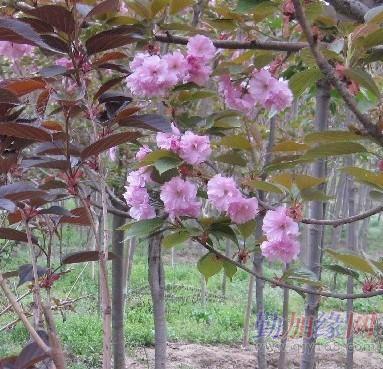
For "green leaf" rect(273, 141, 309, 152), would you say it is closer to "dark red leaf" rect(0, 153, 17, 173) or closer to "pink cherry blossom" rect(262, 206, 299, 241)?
"pink cherry blossom" rect(262, 206, 299, 241)

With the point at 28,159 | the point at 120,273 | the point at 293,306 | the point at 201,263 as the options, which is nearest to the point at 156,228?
the point at 201,263

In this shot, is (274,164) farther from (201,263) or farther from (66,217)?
(66,217)

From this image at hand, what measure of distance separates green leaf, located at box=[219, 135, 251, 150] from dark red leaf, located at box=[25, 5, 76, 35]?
373 mm

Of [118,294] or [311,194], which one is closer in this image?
[311,194]

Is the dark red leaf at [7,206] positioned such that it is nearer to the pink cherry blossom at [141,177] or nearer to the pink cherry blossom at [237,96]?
the pink cherry blossom at [141,177]

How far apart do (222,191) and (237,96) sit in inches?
12.9

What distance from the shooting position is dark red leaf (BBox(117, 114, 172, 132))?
0.94 meters

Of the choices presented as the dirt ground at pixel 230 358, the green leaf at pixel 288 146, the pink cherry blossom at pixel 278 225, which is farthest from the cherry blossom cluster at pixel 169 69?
the dirt ground at pixel 230 358

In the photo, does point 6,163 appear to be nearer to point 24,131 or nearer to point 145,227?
point 24,131

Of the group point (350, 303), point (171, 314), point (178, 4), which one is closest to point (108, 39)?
point (178, 4)

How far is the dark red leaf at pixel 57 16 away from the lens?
2.93ft

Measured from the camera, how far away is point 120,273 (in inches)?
91.3

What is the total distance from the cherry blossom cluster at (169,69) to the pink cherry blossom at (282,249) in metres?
0.37

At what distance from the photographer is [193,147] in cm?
106
